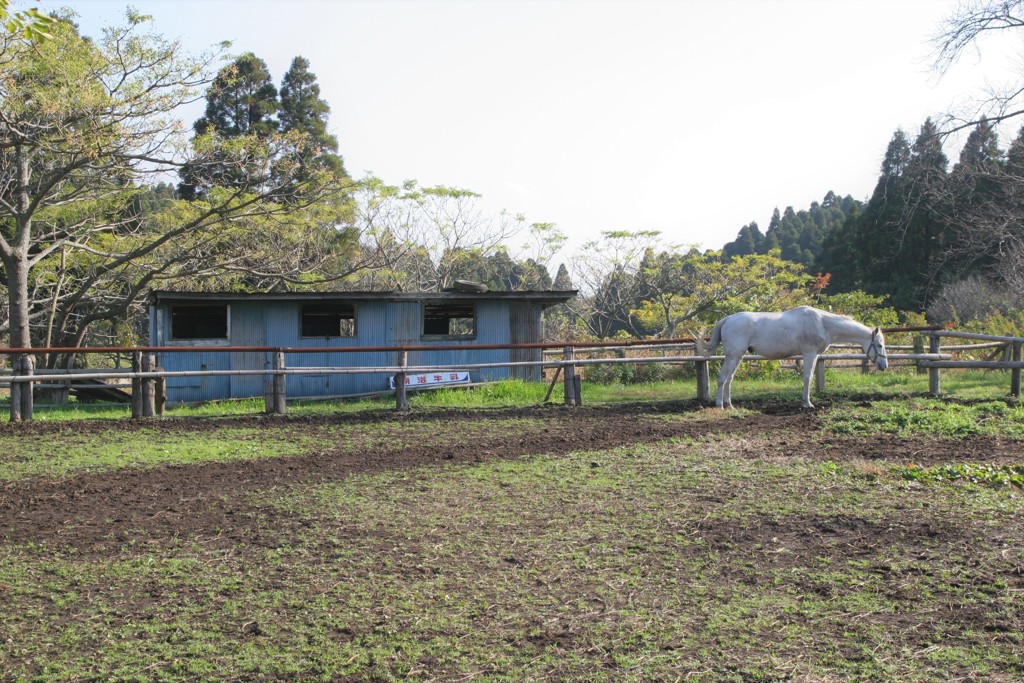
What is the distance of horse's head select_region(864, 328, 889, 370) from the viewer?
11.2 m

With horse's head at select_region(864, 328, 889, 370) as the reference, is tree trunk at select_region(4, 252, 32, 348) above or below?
above

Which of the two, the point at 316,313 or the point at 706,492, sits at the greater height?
the point at 316,313

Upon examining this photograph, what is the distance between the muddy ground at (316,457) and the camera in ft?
17.6

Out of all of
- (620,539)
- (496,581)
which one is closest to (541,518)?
(620,539)

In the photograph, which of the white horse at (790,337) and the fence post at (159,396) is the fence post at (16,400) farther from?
the white horse at (790,337)

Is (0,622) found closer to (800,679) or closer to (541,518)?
(541,518)

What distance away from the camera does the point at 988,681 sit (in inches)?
118

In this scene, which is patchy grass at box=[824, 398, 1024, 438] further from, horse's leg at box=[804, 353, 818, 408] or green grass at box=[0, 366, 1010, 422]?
green grass at box=[0, 366, 1010, 422]

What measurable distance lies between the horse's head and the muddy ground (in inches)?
59.8

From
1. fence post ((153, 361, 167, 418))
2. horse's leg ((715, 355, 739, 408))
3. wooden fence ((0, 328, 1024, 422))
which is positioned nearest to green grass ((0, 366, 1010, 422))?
fence post ((153, 361, 167, 418))

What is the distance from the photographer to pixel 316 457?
7859 millimetres

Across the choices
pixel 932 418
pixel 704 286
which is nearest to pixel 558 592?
pixel 932 418

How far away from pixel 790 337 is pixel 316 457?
6764mm

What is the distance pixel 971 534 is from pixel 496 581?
276 cm
